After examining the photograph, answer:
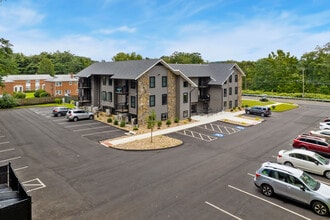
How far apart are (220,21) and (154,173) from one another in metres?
26.1

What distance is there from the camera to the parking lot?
467 inches

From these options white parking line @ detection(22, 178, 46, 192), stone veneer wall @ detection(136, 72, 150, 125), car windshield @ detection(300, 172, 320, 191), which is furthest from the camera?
stone veneer wall @ detection(136, 72, 150, 125)

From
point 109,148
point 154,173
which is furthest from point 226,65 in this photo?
point 154,173

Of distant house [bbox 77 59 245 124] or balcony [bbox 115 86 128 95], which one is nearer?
distant house [bbox 77 59 245 124]

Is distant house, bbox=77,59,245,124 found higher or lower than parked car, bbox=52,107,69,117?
higher

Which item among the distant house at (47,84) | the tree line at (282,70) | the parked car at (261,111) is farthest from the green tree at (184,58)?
the parked car at (261,111)

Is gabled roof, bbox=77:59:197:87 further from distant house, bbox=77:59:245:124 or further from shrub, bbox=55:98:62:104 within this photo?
shrub, bbox=55:98:62:104

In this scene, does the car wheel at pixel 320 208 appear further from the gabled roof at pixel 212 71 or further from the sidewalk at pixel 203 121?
the gabled roof at pixel 212 71

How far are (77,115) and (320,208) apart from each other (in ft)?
99.7

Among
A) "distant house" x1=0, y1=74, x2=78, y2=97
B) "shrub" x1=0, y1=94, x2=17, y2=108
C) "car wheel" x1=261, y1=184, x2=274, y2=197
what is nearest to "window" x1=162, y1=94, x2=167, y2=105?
"car wheel" x1=261, y1=184, x2=274, y2=197

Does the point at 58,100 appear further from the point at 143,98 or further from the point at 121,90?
the point at 143,98

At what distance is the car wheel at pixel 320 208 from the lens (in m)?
11.5

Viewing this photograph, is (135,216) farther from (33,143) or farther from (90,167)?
(33,143)

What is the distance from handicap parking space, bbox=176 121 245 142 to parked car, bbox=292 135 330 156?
25.3 ft
